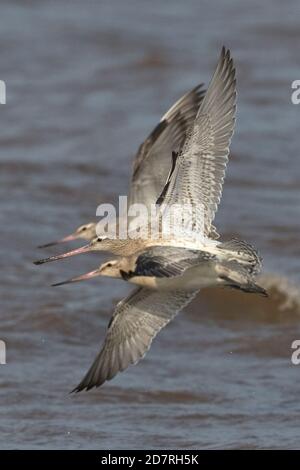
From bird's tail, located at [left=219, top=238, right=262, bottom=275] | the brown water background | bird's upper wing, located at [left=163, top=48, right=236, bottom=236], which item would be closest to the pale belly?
bird's tail, located at [left=219, top=238, right=262, bottom=275]

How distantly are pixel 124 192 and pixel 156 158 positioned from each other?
176cm

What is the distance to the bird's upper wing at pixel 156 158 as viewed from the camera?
784 cm

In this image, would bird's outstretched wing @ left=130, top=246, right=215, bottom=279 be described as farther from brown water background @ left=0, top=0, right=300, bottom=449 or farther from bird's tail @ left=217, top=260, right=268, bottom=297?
brown water background @ left=0, top=0, right=300, bottom=449

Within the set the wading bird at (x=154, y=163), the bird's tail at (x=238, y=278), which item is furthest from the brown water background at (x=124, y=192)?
the bird's tail at (x=238, y=278)

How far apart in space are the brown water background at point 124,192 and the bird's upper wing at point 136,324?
46 cm

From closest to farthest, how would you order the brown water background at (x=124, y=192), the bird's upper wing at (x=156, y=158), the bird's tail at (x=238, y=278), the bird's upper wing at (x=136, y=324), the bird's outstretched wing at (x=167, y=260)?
the bird's outstretched wing at (x=167, y=260) < the bird's tail at (x=238, y=278) < the bird's upper wing at (x=136, y=324) < the brown water background at (x=124, y=192) < the bird's upper wing at (x=156, y=158)

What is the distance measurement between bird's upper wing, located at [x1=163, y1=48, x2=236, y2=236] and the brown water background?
1025 millimetres

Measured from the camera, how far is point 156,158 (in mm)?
8188

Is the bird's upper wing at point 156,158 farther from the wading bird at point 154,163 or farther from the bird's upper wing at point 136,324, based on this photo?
the bird's upper wing at point 136,324

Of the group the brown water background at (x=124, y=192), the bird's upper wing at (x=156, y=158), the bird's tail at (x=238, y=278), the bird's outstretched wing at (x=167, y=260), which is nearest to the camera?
the bird's outstretched wing at (x=167, y=260)

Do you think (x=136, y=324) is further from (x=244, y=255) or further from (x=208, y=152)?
(x=208, y=152)

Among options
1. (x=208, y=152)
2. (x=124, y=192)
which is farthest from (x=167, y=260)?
(x=124, y=192)

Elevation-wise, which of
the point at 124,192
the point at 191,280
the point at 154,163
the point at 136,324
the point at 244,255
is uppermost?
the point at 154,163
